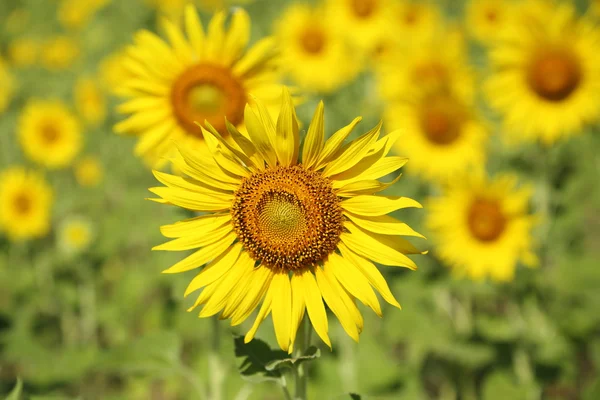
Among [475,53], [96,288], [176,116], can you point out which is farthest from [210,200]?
[475,53]

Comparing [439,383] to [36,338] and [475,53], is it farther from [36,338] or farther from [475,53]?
[475,53]

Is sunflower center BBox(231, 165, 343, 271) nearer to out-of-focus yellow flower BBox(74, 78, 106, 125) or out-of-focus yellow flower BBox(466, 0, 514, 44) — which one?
out-of-focus yellow flower BBox(466, 0, 514, 44)

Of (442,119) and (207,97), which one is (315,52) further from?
(207,97)

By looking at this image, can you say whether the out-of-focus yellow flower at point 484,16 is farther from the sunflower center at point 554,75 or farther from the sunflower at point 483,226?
the sunflower at point 483,226

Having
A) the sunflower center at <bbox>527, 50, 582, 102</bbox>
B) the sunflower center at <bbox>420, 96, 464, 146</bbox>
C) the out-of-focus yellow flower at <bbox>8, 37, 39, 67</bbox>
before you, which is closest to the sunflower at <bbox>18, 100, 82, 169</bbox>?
the out-of-focus yellow flower at <bbox>8, 37, 39, 67</bbox>

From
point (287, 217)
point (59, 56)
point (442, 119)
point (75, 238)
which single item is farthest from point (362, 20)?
point (59, 56)

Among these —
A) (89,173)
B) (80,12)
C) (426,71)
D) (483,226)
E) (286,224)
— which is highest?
(80,12)

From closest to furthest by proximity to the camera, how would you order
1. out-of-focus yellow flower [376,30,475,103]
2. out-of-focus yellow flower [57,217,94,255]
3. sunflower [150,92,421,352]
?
sunflower [150,92,421,352]
out-of-focus yellow flower [57,217,94,255]
out-of-focus yellow flower [376,30,475,103]
